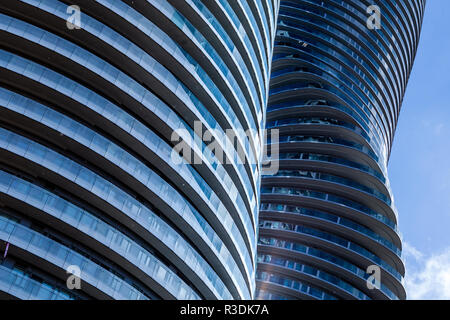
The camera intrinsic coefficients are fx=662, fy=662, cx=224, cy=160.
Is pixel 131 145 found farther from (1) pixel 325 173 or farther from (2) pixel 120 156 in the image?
(1) pixel 325 173

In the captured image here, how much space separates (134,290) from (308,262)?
38981 millimetres

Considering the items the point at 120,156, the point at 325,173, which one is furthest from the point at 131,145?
the point at 325,173

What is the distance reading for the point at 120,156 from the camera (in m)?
40.7

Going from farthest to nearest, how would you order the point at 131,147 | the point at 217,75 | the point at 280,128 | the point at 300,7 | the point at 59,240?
the point at 300,7 < the point at 280,128 < the point at 217,75 < the point at 131,147 < the point at 59,240

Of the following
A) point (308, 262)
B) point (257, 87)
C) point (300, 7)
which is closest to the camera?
point (257, 87)

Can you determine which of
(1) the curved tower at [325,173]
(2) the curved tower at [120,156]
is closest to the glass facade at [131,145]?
(2) the curved tower at [120,156]

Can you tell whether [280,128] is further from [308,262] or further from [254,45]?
[254,45]

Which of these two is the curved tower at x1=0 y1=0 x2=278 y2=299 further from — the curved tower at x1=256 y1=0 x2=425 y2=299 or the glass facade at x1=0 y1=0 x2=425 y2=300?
the curved tower at x1=256 y1=0 x2=425 y2=299

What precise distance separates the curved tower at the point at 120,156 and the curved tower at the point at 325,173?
23989 millimetres

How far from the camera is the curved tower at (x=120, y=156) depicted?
36.8 m

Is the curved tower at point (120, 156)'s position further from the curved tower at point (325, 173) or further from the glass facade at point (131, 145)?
the curved tower at point (325, 173)

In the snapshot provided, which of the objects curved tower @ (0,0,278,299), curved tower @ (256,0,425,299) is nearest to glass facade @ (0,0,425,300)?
curved tower @ (0,0,278,299)

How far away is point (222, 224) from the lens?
45062 mm
